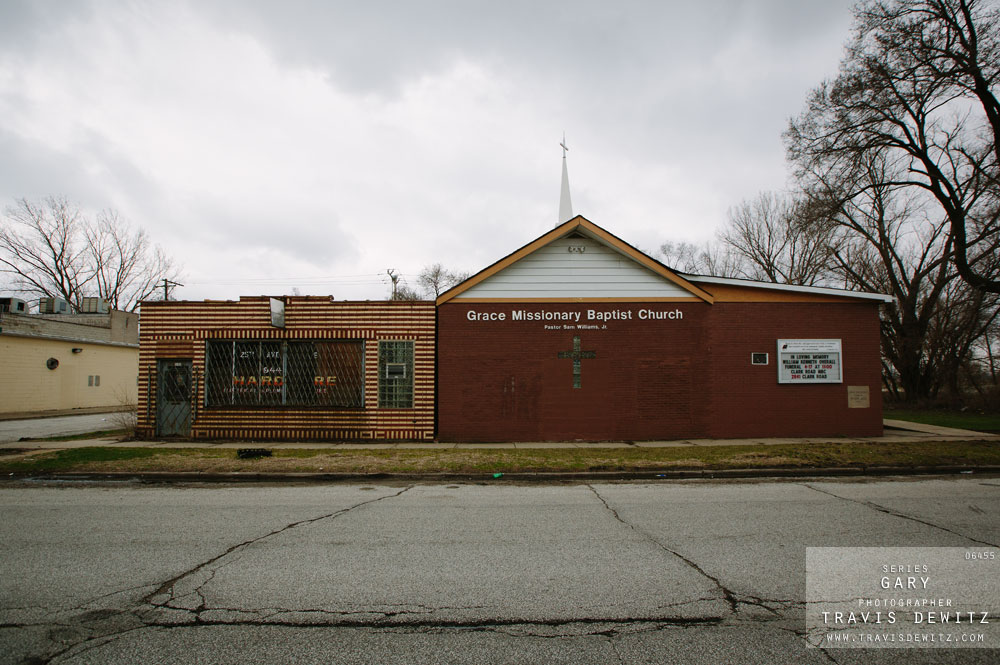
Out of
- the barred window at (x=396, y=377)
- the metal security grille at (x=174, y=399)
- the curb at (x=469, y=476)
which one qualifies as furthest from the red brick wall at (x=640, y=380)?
the metal security grille at (x=174, y=399)

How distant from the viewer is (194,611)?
4.23 metres

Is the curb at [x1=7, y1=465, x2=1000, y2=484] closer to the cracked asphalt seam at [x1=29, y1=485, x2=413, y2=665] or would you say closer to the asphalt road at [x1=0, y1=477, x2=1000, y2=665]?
the asphalt road at [x1=0, y1=477, x2=1000, y2=665]

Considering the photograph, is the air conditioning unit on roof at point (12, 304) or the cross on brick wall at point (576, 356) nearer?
the cross on brick wall at point (576, 356)

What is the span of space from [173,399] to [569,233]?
11.8 meters

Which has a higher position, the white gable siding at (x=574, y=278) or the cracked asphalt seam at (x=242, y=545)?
the white gable siding at (x=574, y=278)

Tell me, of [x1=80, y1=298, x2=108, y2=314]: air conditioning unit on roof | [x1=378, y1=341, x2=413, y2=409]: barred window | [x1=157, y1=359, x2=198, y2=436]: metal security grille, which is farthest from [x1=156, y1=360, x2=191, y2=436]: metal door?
[x1=80, y1=298, x2=108, y2=314]: air conditioning unit on roof

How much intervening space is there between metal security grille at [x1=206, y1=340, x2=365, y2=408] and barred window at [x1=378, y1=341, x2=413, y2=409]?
20.4 inches

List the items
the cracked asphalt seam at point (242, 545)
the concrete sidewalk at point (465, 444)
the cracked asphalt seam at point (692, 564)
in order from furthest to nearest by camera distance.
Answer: the concrete sidewalk at point (465, 444), the cracked asphalt seam at point (242, 545), the cracked asphalt seam at point (692, 564)

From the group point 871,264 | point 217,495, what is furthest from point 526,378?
point 871,264

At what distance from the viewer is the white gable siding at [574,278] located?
15.1 metres

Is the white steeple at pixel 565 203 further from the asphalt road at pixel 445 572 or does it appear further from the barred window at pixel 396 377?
the asphalt road at pixel 445 572

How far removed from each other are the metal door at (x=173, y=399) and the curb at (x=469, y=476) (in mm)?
5074

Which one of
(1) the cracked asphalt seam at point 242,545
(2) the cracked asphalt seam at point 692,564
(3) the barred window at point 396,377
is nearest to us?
(2) the cracked asphalt seam at point 692,564

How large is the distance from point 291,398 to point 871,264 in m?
33.9
